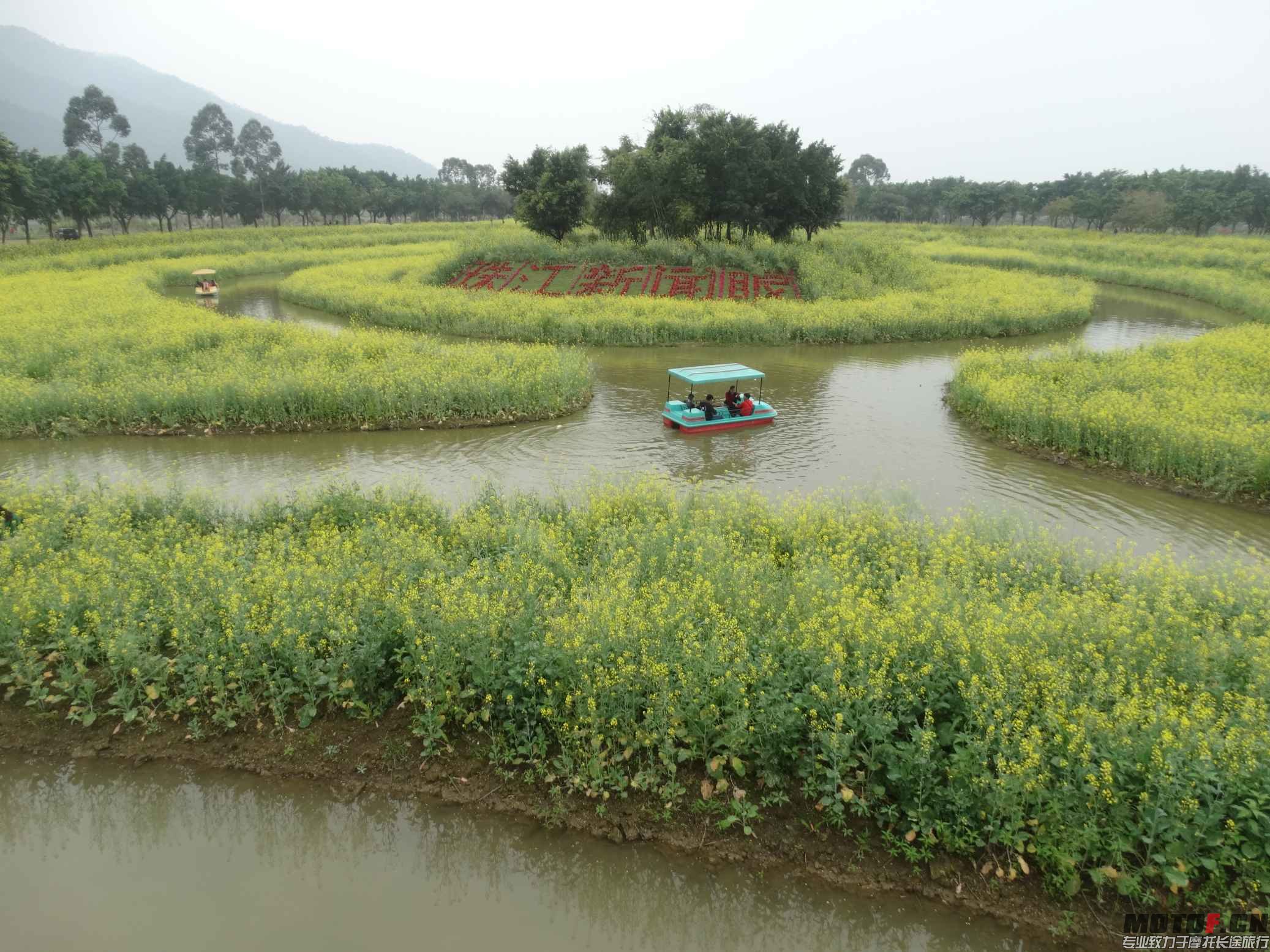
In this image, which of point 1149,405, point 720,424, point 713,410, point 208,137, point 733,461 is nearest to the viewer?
point 733,461

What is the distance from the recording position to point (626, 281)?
4006cm

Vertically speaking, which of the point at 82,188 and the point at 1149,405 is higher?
the point at 82,188

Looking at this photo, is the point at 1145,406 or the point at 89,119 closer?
the point at 1145,406

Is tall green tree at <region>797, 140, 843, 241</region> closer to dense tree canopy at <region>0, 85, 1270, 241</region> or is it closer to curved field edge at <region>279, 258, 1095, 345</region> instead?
dense tree canopy at <region>0, 85, 1270, 241</region>

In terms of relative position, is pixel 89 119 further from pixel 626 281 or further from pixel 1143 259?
pixel 1143 259

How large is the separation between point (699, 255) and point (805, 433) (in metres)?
26.0

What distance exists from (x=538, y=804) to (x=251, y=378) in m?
17.5

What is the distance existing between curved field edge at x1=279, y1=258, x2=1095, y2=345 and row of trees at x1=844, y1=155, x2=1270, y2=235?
822 inches

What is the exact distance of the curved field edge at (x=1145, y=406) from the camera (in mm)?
15203

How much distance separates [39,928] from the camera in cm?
638

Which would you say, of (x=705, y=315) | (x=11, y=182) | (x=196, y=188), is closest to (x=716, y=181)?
(x=705, y=315)

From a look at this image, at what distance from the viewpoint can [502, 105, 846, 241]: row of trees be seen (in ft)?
144

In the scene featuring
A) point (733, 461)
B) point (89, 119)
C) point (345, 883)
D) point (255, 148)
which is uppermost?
point (255, 148)

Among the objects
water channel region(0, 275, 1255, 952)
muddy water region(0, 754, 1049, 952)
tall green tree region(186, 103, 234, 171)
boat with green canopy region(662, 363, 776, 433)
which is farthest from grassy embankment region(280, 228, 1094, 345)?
tall green tree region(186, 103, 234, 171)
